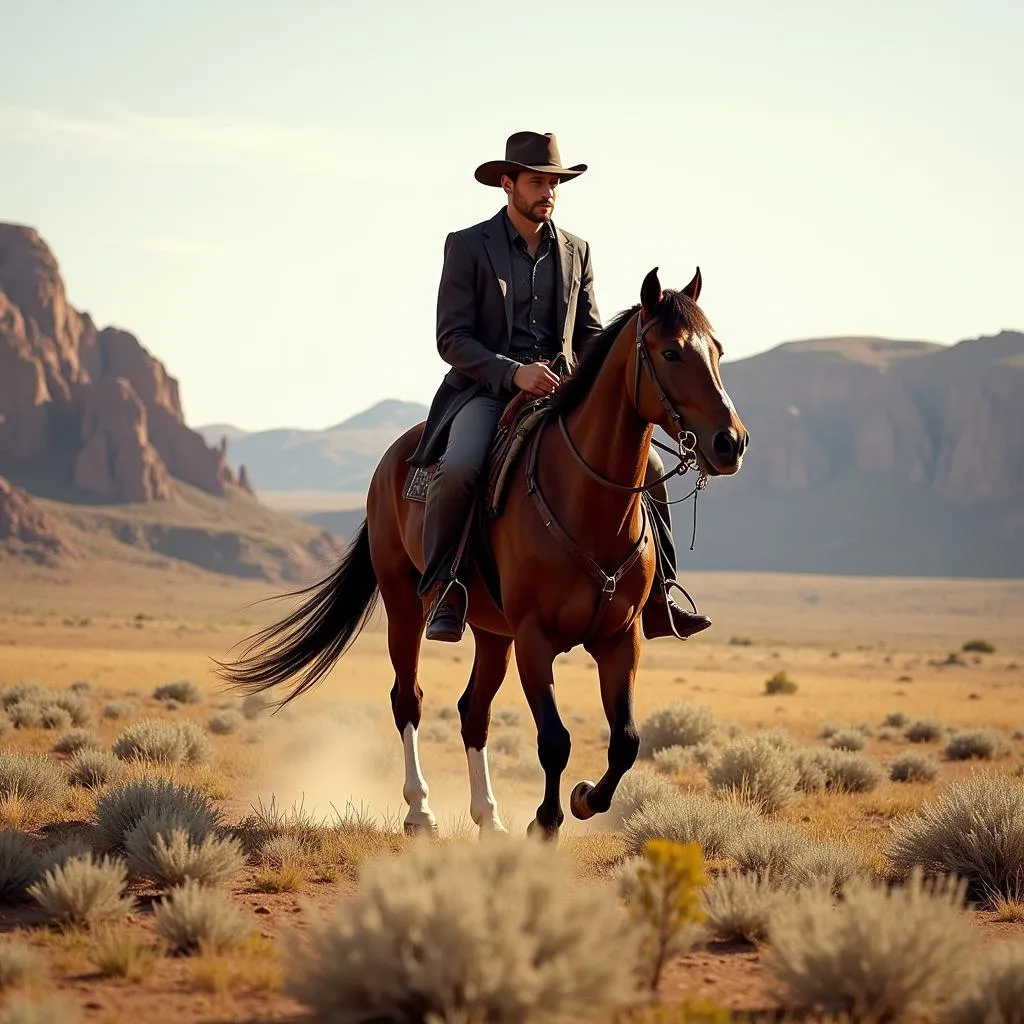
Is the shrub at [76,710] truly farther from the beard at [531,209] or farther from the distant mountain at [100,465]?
the distant mountain at [100,465]

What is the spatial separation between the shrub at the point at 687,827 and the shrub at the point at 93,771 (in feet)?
15.9

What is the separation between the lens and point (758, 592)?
12569 cm

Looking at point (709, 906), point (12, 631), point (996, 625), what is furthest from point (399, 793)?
point (996, 625)

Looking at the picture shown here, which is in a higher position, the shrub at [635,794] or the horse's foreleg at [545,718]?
the horse's foreleg at [545,718]

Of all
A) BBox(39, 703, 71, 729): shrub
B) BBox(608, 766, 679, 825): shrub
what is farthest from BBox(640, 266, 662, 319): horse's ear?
BBox(39, 703, 71, 729): shrub

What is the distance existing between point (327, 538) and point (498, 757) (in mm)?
115061

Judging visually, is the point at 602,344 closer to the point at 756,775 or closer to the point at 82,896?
the point at 82,896

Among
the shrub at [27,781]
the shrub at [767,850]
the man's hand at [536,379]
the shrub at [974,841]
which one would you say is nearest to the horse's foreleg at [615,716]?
the shrub at [767,850]

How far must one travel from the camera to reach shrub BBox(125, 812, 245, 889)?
687cm

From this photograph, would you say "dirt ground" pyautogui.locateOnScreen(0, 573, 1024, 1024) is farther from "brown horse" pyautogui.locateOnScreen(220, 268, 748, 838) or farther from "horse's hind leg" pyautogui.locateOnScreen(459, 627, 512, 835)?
"brown horse" pyautogui.locateOnScreen(220, 268, 748, 838)

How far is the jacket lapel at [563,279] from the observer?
869 cm

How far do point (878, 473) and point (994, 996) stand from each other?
17243 cm

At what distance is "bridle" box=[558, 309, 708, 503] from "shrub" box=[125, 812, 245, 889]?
284 centimetres

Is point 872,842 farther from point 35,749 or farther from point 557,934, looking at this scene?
point 35,749
